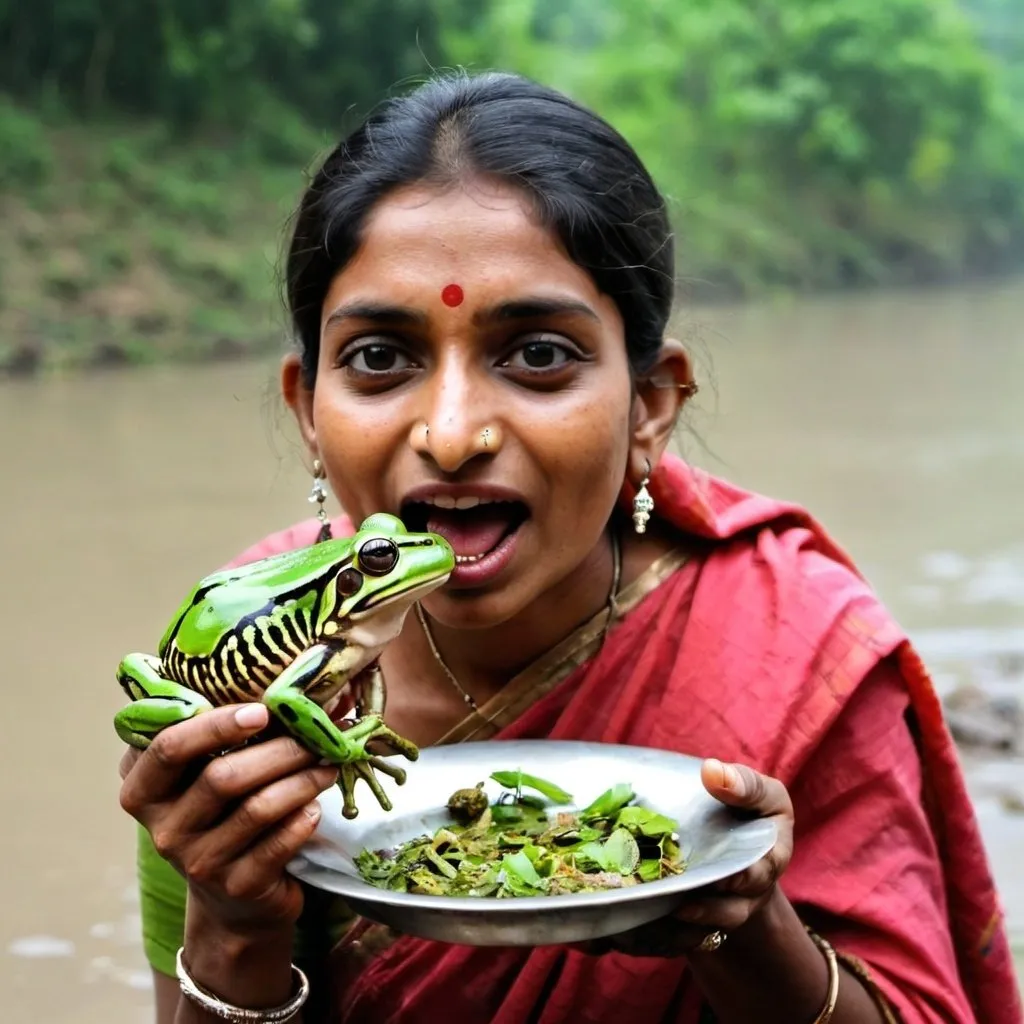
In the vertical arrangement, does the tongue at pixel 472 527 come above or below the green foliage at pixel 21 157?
above

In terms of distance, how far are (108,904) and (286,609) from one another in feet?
10.2

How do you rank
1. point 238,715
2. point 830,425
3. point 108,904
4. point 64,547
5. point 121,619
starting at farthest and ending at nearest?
point 830,425, point 64,547, point 121,619, point 108,904, point 238,715

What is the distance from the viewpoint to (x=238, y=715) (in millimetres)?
1419

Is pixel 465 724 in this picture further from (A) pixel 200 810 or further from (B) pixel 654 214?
(B) pixel 654 214

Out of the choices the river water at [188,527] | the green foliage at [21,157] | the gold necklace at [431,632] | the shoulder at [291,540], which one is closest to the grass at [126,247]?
the green foliage at [21,157]

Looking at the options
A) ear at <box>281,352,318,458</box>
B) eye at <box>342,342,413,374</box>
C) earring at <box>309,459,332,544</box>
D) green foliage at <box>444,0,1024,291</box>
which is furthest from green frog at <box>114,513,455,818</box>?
green foliage at <box>444,0,1024,291</box>

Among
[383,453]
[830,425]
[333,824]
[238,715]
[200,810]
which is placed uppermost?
[383,453]

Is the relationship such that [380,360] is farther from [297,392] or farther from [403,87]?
[403,87]

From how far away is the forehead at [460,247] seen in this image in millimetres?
1816

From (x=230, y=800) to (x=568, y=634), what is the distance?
0.79 meters

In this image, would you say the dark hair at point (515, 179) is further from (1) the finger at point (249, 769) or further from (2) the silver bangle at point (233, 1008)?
(2) the silver bangle at point (233, 1008)

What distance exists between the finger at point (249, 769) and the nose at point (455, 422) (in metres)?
0.43

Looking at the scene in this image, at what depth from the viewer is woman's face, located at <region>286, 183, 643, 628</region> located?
1764mm

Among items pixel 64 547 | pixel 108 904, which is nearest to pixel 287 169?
pixel 64 547
